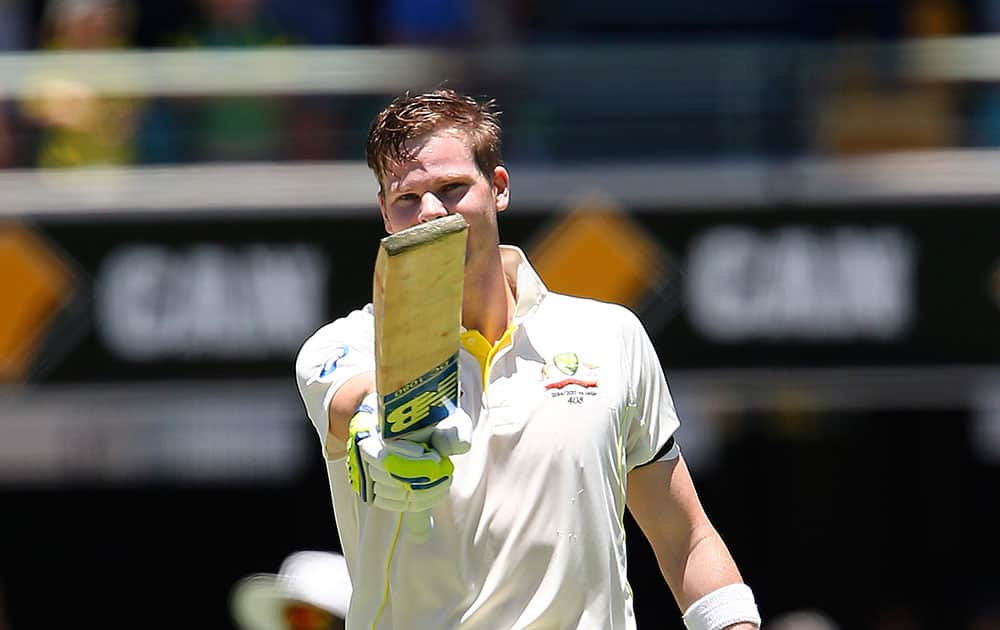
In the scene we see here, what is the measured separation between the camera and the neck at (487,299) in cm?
330

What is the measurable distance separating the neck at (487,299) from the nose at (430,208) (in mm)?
176

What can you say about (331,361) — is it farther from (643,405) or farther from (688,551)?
(688,551)

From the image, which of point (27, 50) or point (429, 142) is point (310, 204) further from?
point (429, 142)

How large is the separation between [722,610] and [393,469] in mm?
826

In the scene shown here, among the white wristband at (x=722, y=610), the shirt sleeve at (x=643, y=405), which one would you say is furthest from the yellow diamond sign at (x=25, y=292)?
the white wristband at (x=722, y=610)

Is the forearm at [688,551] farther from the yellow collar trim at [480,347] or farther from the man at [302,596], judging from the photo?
the man at [302,596]

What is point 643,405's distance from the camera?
338 centimetres

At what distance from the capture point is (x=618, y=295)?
8539mm

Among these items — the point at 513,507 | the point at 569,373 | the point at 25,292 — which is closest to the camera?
the point at 513,507

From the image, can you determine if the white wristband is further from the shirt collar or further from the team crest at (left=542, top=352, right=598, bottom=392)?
the shirt collar

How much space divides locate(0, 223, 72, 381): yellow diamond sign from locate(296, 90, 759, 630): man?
17.8 feet

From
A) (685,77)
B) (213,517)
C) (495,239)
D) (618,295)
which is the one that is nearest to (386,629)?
(495,239)

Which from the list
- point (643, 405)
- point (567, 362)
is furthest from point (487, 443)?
point (643, 405)

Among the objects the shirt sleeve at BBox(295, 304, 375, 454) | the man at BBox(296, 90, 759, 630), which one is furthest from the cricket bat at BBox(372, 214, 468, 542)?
the shirt sleeve at BBox(295, 304, 375, 454)
